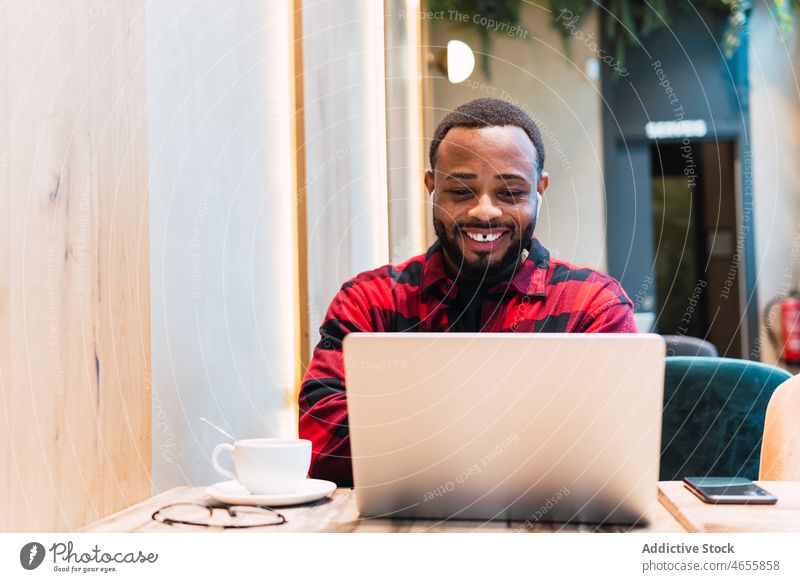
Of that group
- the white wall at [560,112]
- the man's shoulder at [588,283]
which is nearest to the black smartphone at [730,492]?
the man's shoulder at [588,283]

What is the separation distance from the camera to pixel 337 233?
1603 millimetres

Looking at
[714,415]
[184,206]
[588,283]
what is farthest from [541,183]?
[184,206]

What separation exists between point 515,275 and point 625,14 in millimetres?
2294

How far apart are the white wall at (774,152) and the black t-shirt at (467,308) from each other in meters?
2.31

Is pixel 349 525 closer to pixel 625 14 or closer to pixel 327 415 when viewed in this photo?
pixel 327 415

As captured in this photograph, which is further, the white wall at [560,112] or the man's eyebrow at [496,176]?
the white wall at [560,112]

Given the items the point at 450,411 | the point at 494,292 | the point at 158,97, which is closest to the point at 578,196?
the point at 494,292

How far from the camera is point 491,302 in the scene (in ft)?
3.92

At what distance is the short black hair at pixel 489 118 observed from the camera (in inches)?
46.9

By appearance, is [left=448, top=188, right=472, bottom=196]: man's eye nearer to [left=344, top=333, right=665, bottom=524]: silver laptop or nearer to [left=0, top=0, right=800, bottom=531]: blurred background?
[left=0, top=0, right=800, bottom=531]: blurred background

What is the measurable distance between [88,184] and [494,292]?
0.61m

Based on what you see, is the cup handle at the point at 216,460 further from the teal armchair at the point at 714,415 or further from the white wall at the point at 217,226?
the teal armchair at the point at 714,415
